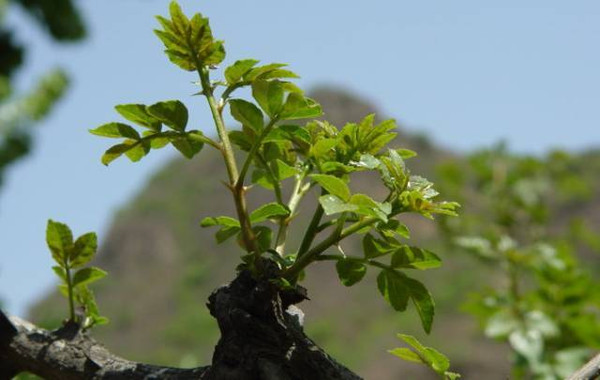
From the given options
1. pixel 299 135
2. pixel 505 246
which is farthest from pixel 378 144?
pixel 505 246

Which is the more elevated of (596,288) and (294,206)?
(596,288)

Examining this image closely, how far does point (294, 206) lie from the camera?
819mm

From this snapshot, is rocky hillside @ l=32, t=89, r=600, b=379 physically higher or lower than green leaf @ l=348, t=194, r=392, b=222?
higher

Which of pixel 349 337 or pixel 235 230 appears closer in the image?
pixel 235 230

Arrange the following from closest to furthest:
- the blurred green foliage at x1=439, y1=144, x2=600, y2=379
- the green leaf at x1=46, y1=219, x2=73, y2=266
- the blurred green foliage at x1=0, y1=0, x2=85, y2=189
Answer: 1. the green leaf at x1=46, y1=219, x2=73, y2=266
2. the blurred green foliage at x1=439, y1=144, x2=600, y2=379
3. the blurred green foliage at x1=0, y1=0, x2=85, y2=189

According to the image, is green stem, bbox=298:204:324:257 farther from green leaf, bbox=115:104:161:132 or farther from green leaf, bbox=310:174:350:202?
green leaf, bbox=115:104:161:132

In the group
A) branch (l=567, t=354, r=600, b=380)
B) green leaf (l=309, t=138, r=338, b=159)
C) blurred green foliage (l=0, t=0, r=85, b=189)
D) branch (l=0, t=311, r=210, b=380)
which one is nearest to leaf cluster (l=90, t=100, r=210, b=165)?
green leaf (l=309, t=138, r=338, b=159)

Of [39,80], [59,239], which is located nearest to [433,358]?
[59,239]

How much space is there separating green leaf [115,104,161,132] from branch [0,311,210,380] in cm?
24

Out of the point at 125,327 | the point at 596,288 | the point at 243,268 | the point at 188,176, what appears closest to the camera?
the point at 243,268

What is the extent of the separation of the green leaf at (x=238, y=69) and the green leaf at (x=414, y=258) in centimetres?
23

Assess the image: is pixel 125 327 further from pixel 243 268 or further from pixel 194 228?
pixel 243 268

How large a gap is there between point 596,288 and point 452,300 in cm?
2159

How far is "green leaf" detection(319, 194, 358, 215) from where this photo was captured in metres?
0.66
